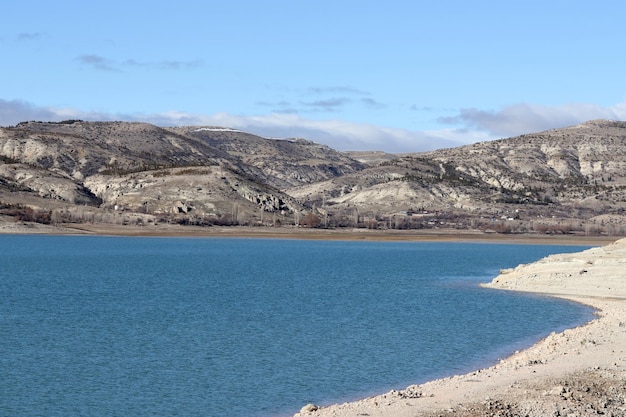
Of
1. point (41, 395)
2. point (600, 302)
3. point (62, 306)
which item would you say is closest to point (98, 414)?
point (41, 395)

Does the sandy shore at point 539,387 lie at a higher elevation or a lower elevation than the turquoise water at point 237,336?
higher

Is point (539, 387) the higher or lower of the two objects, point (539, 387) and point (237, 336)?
the higher

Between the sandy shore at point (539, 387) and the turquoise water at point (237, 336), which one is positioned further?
the turquoise water at point (237, 336)

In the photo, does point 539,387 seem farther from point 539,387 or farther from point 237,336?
point 237,336

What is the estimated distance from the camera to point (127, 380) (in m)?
37.6

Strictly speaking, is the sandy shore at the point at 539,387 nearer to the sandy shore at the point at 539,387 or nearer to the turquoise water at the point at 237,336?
the sandy shore at the point at 539,387

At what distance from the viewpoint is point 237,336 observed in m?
50.8

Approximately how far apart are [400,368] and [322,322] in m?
17.6

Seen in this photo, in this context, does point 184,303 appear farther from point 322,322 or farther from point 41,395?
point 41,395

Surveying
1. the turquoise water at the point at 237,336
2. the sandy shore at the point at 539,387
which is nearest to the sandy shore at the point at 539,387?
the sandy shore at the point at 539,387

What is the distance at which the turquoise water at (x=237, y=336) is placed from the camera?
3509 cm

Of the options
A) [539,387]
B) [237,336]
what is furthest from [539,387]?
[237,336]

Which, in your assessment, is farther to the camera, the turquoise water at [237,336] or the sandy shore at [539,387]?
the turquoise water at [237,336]

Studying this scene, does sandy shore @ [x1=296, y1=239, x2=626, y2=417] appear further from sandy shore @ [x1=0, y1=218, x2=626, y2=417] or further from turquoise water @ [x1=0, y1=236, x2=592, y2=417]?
turquoise water @ [x1=0, y1=236, x2=592, y2=417]
